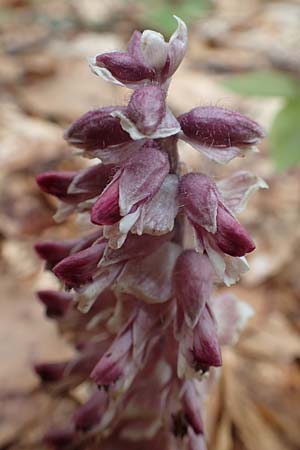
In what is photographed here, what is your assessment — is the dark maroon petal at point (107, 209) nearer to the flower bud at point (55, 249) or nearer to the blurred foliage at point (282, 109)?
the flower bud at point (55, 249)

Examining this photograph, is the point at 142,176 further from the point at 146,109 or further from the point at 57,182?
the point at 57,182

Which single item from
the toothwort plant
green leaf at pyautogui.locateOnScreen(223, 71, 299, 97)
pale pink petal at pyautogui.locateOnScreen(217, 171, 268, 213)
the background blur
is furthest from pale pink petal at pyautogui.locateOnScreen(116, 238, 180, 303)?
green leaf at pyautogui.locateOnScreen(223, 71, 299, 97)

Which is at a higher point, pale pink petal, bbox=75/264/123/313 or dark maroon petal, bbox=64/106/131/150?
dark maroon petal, bbox=64/106/131/150

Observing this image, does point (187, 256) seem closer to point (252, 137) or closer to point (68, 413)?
point (252, 137)

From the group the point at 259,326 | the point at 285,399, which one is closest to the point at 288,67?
the point at 259,326

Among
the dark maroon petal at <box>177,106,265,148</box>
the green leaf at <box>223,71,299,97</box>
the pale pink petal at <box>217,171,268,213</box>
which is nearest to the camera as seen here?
the dark maroon petal at <box>177,106,265,148</box>

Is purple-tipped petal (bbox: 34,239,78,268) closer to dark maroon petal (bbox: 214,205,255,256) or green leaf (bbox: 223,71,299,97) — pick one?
dark maroon petal (bbox: 214,205,255,256)
